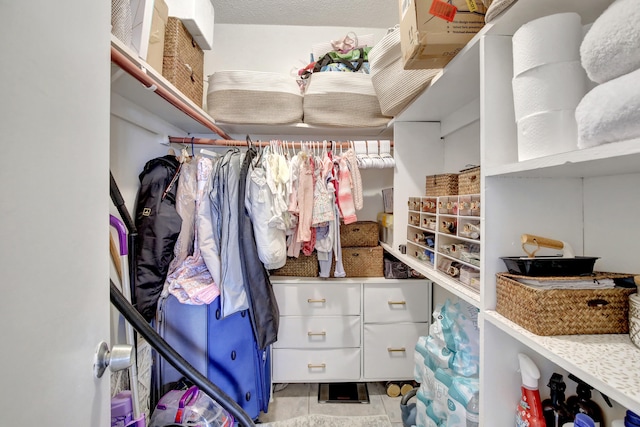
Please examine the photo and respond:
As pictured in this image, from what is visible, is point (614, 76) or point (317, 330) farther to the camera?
point (317, 330)

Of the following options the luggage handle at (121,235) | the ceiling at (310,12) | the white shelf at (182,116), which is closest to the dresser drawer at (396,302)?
the white shelf at (182,116)

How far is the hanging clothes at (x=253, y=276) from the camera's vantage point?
1301 mm

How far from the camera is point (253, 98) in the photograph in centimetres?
154

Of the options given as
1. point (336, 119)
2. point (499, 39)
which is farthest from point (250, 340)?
point (499, 39)

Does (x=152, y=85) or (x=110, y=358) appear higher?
(x=152, y=85)

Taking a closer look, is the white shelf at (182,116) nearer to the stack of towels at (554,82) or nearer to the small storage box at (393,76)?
the small storage box at (393,76)

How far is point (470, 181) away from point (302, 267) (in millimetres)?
1108

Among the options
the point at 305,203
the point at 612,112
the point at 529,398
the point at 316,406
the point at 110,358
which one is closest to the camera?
the point at 612,112

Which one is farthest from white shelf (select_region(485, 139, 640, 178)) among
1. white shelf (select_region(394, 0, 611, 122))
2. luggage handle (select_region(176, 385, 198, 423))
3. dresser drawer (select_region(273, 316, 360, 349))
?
luggage handle (select_region(176, 385, 198, 423))

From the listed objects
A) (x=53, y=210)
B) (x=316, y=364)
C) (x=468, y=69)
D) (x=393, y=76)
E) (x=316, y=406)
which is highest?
(x=393, y=76)

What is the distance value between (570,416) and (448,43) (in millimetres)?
1066

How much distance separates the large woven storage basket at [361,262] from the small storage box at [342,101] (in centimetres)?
81

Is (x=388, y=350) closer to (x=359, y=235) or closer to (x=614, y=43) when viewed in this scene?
(x=359, y=235)

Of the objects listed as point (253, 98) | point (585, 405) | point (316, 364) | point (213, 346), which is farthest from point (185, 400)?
point (253, 98)
